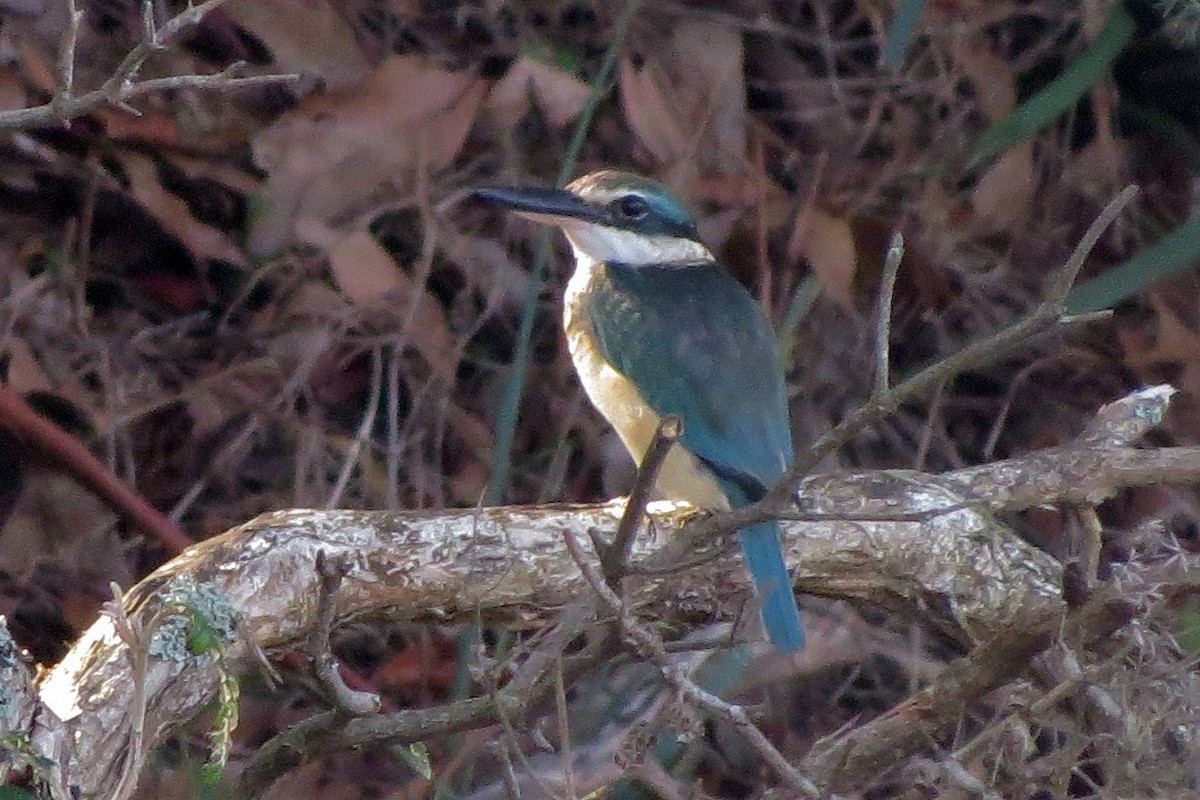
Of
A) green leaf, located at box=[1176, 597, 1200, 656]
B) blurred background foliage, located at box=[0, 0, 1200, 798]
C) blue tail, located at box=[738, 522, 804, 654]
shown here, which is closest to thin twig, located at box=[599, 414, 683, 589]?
blue tail, located at box=[738, 522, 804, 654]

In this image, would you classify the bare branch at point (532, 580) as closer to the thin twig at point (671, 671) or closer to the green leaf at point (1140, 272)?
the thin twig at point (671, 671)

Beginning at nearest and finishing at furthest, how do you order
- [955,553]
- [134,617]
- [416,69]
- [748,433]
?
1. [134,617]
2. [955,553]
3. [748,433]
4. [416,69]

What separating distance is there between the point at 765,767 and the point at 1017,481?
1115 mm

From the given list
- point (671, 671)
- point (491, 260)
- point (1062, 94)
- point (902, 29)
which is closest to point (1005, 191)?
point (1062, 94)

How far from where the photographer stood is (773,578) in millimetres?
2182

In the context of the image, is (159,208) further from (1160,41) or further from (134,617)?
(1160,41)


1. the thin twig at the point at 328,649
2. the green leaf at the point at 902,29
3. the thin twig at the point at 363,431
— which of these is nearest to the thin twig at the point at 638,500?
the thin twig at the point at 328,649

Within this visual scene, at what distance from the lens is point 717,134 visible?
3857 millimetres

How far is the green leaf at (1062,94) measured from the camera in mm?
3914

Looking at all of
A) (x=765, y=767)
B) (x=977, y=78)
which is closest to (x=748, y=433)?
(x=765, y=767)

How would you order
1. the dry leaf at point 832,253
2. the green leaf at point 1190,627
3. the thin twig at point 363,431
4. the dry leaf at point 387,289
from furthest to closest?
the dry leaf at point 832,253 → the dry leaf at point 387,289 → the thin twig at point 363,431 → the green leaf at point 1190,627

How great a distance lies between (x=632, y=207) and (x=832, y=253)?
0.82 m

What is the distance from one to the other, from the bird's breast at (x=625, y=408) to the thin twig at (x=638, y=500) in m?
1.04

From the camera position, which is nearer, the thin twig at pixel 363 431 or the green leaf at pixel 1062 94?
the thin twig at pixel 363 431
